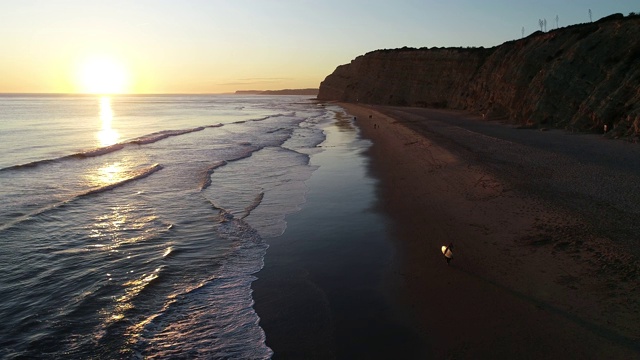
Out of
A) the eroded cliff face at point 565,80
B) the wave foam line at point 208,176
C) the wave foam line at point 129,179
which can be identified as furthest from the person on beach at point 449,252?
the eroded cliff face at point 565,80

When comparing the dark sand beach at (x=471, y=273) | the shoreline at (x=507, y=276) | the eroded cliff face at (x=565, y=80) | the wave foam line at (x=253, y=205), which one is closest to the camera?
the shoreline at (x=507, y=276)

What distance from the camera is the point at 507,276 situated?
7.70 meters

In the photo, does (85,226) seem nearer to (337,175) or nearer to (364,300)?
(364,300)

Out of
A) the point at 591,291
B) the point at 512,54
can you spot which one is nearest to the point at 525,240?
the point at 591,291

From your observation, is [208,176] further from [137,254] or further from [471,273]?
[471,273]

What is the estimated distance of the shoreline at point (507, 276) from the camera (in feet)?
18.9

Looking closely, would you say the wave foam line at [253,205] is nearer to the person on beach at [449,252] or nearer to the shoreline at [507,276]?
the shoreline at [507,276]

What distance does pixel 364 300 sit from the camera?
7312mm

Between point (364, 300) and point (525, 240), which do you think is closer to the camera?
point (364, 300)

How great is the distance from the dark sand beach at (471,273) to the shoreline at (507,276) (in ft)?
0.07

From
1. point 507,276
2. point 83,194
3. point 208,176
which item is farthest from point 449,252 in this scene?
point 208,176

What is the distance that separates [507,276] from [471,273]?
59 centimetres

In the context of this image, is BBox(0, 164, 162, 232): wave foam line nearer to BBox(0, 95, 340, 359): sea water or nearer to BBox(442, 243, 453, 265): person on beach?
BBox(0, 95, 340, 359): sea water

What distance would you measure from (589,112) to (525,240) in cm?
1990
